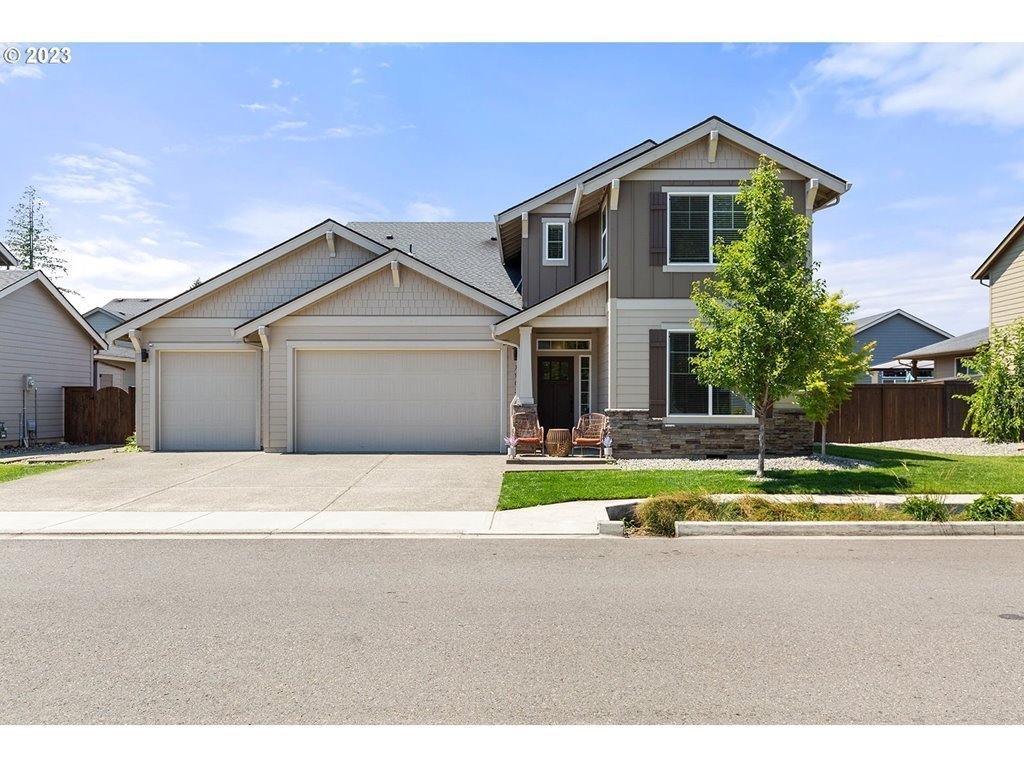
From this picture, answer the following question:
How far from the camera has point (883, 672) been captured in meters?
4.46

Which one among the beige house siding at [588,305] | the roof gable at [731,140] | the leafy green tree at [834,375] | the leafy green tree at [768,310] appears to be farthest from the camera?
the beige house siding at [588,305]

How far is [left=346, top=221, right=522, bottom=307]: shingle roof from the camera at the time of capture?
65.7ft

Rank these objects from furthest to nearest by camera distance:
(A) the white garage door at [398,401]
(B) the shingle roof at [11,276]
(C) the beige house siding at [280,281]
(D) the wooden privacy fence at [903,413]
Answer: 1. (B) the shingle roof at [11,276]
2. (D) the wooden privacy fence at [903,413]
3. (C) the beige house siding at [280,281]
4. (A) the white garage door at [398,401]

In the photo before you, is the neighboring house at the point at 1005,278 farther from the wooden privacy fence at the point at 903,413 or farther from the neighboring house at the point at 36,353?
the neighboring house at the point at 36,353

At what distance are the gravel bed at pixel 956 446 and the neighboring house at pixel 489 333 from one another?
5181mm

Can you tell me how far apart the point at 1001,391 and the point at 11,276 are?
28258mm

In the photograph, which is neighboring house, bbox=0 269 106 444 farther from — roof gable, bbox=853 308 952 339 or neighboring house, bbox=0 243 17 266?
roof gable, bbox=853 308 952 339

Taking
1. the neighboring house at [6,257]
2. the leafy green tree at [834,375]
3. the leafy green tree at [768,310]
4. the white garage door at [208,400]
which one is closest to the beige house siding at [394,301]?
the white garage door at [208,400]

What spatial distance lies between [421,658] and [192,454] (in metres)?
14.9

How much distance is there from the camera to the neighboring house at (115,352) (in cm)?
2689

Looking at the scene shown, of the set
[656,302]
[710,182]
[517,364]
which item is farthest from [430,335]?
→ [710,182]

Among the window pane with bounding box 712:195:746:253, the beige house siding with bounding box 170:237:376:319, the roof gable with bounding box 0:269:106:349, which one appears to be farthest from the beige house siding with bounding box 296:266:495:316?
the roof gable with bounding box 0:269:106:349
